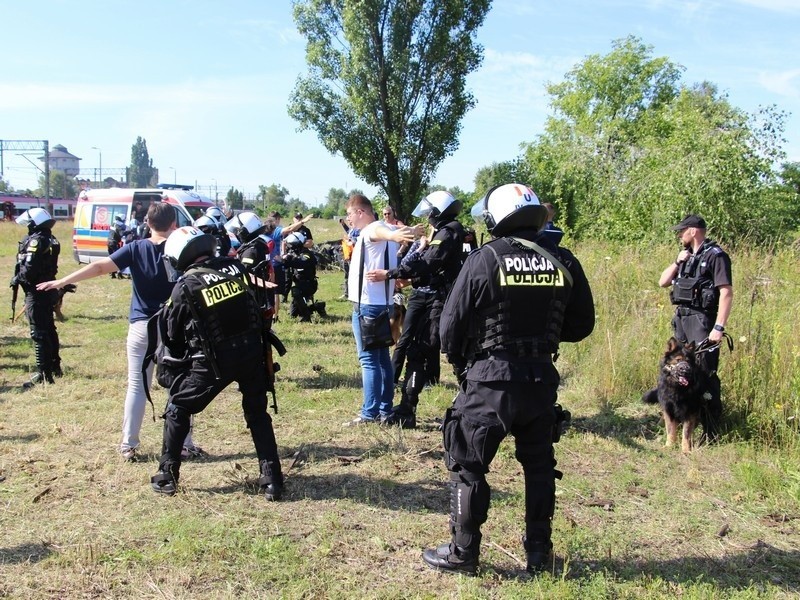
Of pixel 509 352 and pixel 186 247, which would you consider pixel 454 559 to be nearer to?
pixel 509 352

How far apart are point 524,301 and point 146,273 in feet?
9.95

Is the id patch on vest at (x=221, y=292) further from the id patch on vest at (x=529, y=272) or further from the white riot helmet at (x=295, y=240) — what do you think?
the white riot helmet at (x=295, y=240)

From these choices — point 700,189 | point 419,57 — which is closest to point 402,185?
point 419,57

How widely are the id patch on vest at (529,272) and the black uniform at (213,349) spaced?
1857 mm

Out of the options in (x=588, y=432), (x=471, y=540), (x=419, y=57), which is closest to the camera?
(x=471, y=540)

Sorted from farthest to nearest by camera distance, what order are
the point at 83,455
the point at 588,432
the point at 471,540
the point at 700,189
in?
the point at 700,189 < the point at 588,432 < the point at 83,455 < the point at 471,540

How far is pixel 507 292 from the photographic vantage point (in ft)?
10.7

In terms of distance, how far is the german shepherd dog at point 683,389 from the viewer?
5.48 m

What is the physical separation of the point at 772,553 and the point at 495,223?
2.57 meters

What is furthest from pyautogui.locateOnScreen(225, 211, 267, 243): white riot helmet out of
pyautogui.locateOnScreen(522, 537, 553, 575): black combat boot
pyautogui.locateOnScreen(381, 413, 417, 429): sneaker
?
pyautogui.locateOnScreen(522, 537, 553, 575): black combat boot

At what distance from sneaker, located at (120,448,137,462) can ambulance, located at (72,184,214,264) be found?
1523cm

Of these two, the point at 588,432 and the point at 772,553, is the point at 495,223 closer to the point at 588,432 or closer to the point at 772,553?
the point at 772,553

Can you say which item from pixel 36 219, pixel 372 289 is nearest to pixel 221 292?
pixel 372 289

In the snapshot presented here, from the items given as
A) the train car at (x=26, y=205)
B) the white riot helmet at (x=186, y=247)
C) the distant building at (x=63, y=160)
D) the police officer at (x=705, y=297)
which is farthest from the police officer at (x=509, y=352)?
the distant building at (x=63, y=160)
